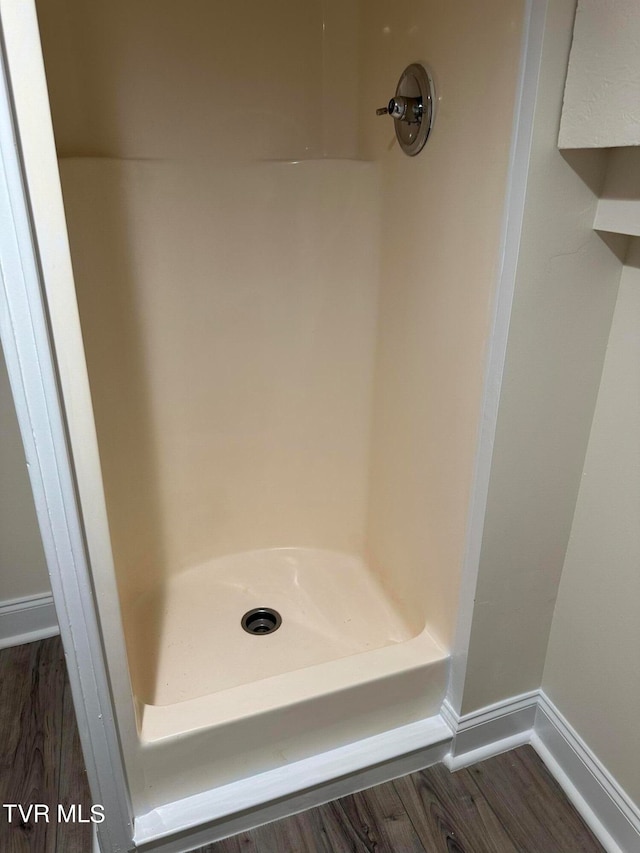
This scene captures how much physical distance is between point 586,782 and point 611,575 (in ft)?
1.51

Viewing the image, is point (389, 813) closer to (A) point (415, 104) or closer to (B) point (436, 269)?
(B) point (436, 269)

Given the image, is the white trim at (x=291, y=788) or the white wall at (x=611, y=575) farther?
the white trim at (x=291, y=788)

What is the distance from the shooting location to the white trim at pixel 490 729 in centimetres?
132

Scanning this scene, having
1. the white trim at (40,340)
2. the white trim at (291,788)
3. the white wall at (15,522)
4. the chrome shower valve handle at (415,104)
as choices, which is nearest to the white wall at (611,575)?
the white trim at (291,788)

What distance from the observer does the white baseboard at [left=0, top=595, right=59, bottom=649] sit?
163cm

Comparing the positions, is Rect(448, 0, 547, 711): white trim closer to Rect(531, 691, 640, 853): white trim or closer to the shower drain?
Rect(531, 691, 640, 853): white trim

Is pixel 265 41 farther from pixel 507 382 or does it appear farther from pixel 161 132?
pixel 507 382

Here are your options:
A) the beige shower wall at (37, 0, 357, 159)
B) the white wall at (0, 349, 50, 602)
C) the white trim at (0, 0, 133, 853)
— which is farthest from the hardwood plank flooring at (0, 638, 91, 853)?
the beige shower wall at (37, 0, 357, 159)

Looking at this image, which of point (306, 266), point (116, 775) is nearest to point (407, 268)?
point (306, 266)

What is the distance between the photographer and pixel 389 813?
1.23 meters

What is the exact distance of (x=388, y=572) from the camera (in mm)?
1591

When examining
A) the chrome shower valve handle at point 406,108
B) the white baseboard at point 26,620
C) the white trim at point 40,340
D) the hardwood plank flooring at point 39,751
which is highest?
the chrome shower valve handle at point 406,108

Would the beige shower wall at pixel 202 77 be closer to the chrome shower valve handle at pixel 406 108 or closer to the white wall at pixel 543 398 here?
the chrome shower valve handle at pixel 406 108

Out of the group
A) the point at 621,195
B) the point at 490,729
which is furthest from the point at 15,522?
the point at 621,195
